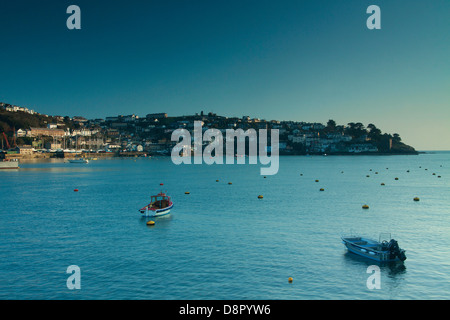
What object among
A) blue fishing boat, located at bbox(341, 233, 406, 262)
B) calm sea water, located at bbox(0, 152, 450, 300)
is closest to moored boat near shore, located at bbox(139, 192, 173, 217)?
calm sea water, located at bbox(0, 152, 450, 300)

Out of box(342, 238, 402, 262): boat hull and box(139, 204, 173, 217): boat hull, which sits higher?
box(139, 204, 173, 217): boat hull

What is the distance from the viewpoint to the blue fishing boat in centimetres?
2330

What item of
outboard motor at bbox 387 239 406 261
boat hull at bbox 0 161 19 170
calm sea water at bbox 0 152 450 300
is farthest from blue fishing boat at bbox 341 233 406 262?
boat hull at bbox 0 161 19 170

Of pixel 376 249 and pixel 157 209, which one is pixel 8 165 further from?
pixel 376 249

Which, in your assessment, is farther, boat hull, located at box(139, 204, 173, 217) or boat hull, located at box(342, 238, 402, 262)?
boat hull, located at box(139, 204, 173, 217)

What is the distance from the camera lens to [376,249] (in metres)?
24.3

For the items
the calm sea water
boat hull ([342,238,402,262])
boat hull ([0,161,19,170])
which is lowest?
the calm sea water

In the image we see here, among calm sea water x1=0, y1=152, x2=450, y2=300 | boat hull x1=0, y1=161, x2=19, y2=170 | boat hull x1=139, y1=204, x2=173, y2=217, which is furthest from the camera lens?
boat hull x1=0, y1=161, x2=19, y2=170

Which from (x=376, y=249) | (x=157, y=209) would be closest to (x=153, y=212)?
(x=157, y=209)

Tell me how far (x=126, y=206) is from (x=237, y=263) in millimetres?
27906

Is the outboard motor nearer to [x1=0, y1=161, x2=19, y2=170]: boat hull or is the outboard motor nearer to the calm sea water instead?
the calm sea water

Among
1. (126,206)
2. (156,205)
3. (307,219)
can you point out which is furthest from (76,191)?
(307,219)

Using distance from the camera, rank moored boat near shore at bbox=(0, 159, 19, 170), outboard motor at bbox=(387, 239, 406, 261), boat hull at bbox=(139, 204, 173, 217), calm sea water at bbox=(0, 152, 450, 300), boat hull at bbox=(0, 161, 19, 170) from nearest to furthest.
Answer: calm sea water at bbox=(0, 152, 450, 300)
outboard motor at bbox=(387, 239, 406, 261)
boat hull at bbox=(139, 204, 173, 217)
boat hull at bbox=(0, 161, 19, 170)
moored boat near shore at bbox=(0, 159, 19, 170)
